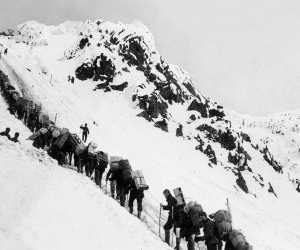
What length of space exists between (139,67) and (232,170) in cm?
3412

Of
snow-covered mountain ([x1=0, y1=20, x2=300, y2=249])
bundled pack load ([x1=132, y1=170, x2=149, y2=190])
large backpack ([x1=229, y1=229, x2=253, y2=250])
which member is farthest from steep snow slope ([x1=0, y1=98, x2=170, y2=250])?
snow-covered mountain ([x1=0, y1=20, x2=300, y2=249])

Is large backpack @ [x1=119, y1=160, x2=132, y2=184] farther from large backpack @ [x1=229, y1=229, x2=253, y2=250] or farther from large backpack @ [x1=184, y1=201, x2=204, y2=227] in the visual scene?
large backpack @ [x1=229, y1=229, x2=253, y2=250]

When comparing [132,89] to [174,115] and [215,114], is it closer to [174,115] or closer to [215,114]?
[174,115]

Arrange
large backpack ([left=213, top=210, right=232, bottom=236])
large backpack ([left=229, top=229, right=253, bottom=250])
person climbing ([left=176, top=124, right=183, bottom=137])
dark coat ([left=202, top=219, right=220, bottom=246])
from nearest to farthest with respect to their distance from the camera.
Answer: large backpack ([left=229, top=229, right=253, bottom=250]) < large backpack ([left=213, top=210, right=232, bottom=236]) < dark coat ([left=202, top=219, right=220, bottom=246]) < person climbing ([left=176, top=124, right=183, bottom=137])

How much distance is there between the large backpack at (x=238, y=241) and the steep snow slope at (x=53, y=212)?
221 cm

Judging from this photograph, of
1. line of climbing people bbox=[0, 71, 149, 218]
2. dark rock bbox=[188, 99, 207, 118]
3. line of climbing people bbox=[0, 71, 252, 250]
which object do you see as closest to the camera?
line of climbing people bbox=[0, 71, 252, 250]

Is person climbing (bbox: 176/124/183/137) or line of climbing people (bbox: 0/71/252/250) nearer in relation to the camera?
line of climbing people (bbox: 0/71/252/250)

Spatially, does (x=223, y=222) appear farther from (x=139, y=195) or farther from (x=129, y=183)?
(x=129, y=183)

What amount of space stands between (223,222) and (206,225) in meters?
0.72

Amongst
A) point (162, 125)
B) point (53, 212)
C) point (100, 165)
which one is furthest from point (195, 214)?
point (162, 125)

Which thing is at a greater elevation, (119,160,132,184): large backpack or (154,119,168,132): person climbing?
(154,119,168,132): person climbing

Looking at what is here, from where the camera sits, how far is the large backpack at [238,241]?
14.5 m

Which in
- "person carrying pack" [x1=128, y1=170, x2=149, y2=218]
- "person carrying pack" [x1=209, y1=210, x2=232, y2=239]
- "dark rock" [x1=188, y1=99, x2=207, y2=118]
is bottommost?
"person carrying pack" [x1=209, y1=210, x2=232, y2=239]

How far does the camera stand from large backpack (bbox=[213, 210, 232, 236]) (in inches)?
600
